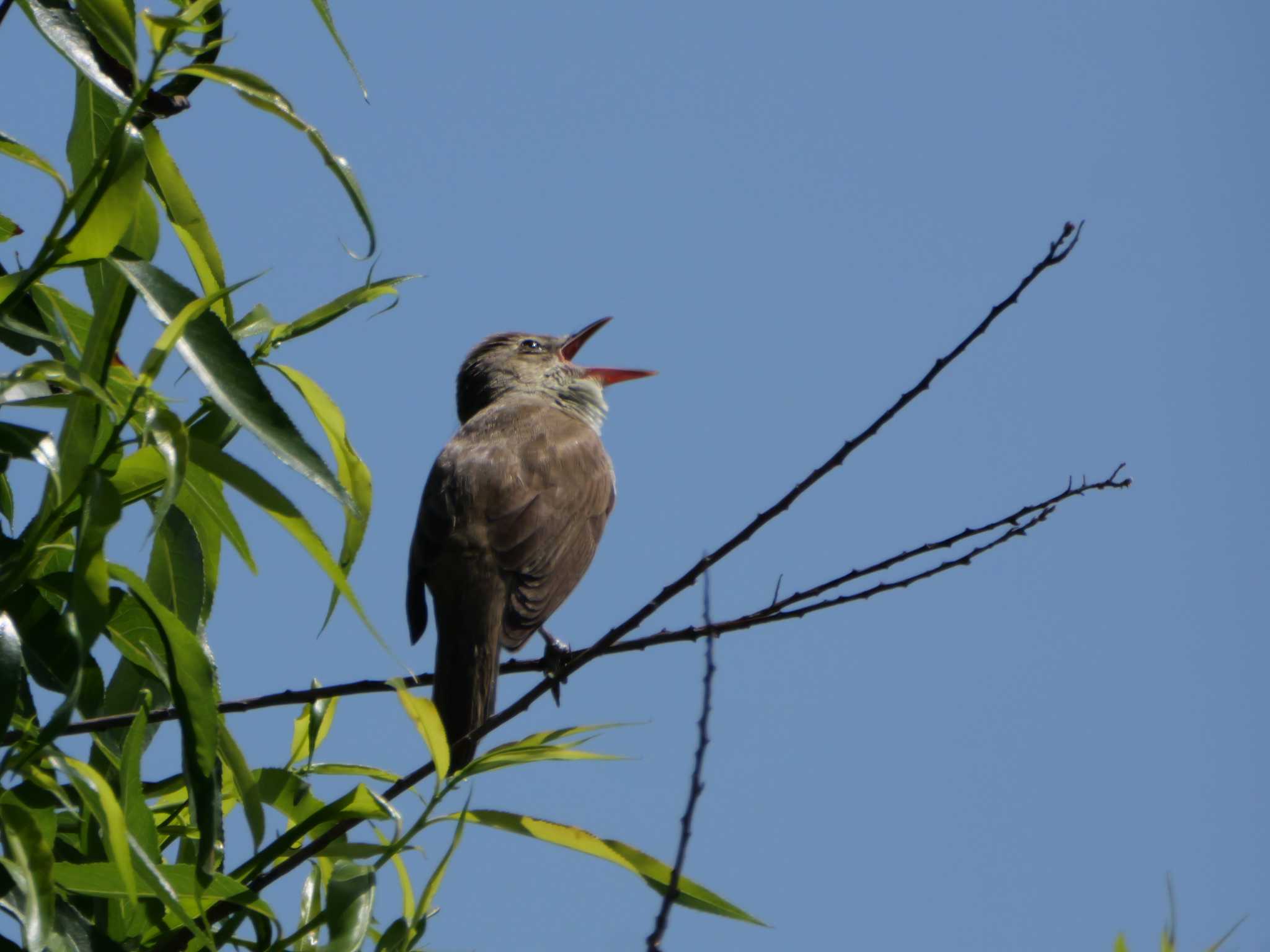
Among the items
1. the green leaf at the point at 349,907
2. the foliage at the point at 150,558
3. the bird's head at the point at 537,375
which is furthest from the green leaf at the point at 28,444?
the bird's head at the point at 537,375

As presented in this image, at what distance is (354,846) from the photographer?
214 cm

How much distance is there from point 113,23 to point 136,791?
3.47 feet

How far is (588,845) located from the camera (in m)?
2.28

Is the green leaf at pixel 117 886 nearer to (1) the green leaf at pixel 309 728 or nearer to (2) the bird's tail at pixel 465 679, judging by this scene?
(1) the green leaf at pixel 309 728

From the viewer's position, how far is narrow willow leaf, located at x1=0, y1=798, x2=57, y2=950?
162 cm

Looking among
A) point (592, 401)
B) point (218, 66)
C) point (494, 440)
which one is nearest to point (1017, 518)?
point (218, 66)

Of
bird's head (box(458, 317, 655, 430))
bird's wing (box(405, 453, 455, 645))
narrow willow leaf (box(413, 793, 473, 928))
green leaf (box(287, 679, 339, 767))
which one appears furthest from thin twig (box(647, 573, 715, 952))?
bird's head (box(458, 317, 655, 430))

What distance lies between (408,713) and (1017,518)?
1.35m

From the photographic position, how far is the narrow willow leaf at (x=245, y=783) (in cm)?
212

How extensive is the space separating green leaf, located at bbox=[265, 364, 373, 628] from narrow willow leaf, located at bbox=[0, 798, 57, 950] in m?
0.69

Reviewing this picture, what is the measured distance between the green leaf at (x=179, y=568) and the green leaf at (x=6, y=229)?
530 millimetres

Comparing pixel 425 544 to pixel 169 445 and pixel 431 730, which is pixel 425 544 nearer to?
pixel 431 730

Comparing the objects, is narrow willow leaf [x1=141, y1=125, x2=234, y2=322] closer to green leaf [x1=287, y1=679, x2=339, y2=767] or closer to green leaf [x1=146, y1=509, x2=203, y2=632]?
green leaf [x1=146, y1=509, x2=203, y2=632]

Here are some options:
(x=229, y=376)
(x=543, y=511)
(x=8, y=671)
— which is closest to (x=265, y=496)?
(x=229, y=376)
